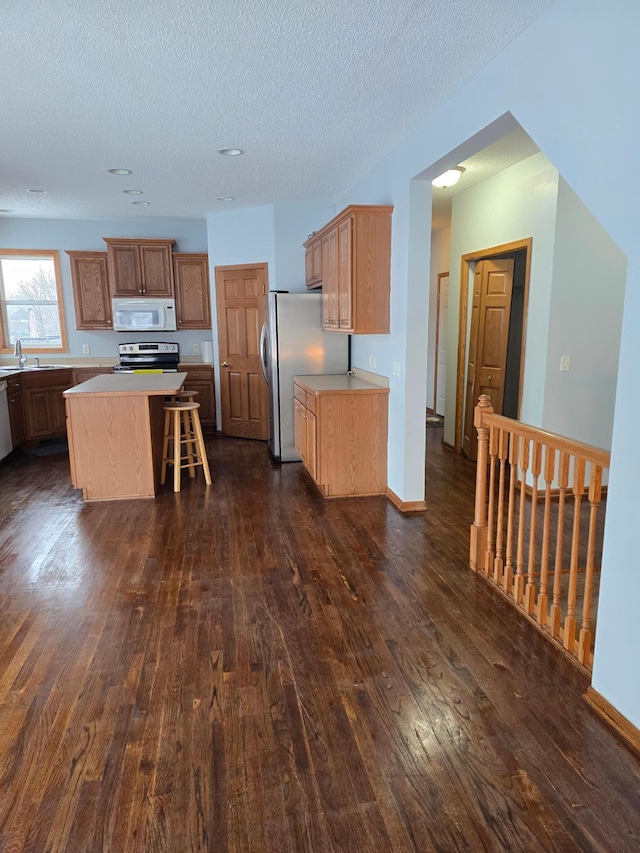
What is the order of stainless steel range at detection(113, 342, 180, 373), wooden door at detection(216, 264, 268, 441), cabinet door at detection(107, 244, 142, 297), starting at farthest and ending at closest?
1. stainless steel range at detection(113, 342, 180, 373)
2. cabinet door at detection(107, 244, 142, 297)
3. wooden door at detection(216, 264, 268, 441)

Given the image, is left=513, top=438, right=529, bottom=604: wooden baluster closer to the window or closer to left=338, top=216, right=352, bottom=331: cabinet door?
left=338, top=216, right=352, bottom=331: cabinet door

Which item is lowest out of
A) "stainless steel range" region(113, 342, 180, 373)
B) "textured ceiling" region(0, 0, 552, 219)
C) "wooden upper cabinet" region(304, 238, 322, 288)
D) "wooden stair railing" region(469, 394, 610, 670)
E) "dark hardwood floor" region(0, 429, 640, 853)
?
"dark hardwood floor" region(0, 429, 640, 853)

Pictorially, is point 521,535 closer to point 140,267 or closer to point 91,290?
point 140,267

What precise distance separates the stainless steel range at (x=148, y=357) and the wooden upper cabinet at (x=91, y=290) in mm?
407

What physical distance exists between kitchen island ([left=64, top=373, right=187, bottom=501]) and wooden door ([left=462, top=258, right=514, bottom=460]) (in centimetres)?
289

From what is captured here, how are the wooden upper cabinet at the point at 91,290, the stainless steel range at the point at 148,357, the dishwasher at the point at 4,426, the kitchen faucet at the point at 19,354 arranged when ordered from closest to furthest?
the dishwasher at the point at 4,426, the kitchen faucet at the point at 19,354, the wooden upper cabinet at the point at 91,290, the stainless steel range at the point at 148,357

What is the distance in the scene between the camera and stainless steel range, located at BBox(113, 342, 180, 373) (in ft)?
22.3

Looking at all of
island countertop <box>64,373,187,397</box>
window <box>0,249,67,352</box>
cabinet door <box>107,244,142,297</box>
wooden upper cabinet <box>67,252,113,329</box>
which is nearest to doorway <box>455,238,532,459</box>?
island countertop <box>64,373,187,397</box>

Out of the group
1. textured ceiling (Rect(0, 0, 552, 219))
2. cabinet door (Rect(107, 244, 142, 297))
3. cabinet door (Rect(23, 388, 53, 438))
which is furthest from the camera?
cabinet door (Rect(107, 244, 142, 297))

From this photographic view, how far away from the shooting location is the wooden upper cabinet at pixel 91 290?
670 centimetres

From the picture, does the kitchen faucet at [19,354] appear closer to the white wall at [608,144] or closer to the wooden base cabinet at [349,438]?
the wooden base cabinet at [349,438]

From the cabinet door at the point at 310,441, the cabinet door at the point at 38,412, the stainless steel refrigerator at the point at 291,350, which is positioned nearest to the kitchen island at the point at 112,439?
the cabinet door at the point at 310,441

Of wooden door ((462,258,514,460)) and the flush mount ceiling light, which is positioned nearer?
the flush mount ceiling light

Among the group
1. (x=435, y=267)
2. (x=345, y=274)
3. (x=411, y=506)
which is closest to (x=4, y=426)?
(x=345, y=274)
